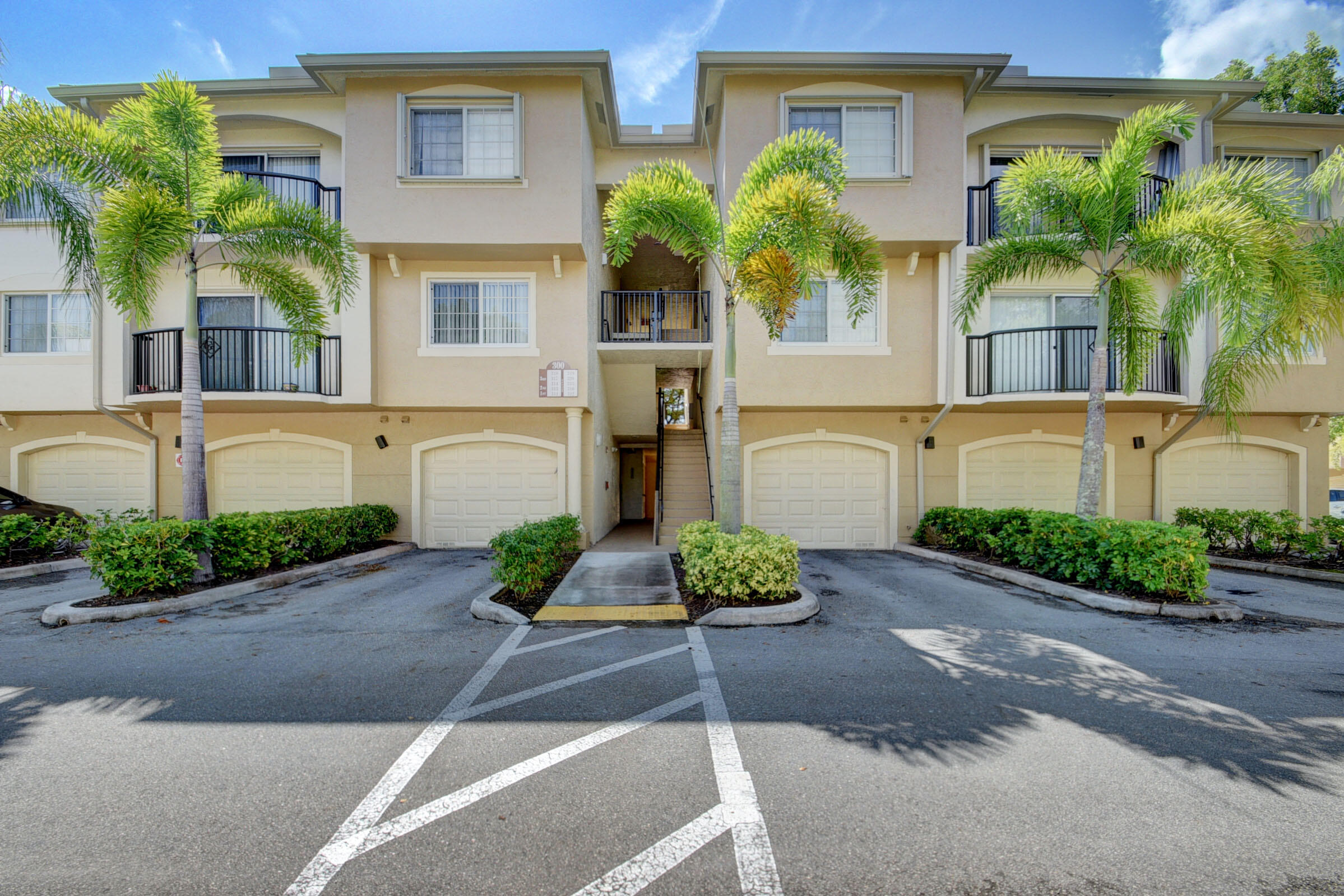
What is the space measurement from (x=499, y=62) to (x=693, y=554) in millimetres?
9648

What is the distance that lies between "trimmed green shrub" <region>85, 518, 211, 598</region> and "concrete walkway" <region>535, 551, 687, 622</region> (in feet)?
15.4

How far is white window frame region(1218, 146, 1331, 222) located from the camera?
11.8m

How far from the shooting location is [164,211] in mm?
6785

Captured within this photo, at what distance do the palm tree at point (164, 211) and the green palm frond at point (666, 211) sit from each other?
4.69m

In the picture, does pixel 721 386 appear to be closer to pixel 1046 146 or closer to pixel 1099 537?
pixel 1099 537

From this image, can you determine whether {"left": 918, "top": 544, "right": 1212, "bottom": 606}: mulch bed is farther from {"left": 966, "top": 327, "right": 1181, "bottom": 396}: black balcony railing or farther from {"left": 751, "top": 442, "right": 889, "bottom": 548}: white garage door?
{"left": 966, "top": 327, "right": 1181, "bottom": 396}: black balcony railing

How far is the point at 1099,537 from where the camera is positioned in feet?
23.3

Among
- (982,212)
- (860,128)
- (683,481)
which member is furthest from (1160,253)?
(683,481)

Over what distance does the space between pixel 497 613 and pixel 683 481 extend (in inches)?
295

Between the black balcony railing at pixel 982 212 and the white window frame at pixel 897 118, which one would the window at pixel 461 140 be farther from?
the black balcony railing at pixel 982 212

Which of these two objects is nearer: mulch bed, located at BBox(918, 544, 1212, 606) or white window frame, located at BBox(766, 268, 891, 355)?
mulch bed, located at BBox(918, 544, 1212, 606)

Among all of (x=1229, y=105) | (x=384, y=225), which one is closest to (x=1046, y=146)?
(x=1229, y=105)

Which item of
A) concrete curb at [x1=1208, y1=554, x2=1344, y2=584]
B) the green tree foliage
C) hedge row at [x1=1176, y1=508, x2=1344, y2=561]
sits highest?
the green tree foliage

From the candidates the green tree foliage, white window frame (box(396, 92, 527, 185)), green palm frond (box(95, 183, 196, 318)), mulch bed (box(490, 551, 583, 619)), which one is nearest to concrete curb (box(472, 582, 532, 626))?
mulch bed (box(490, 551, 583, 619))
